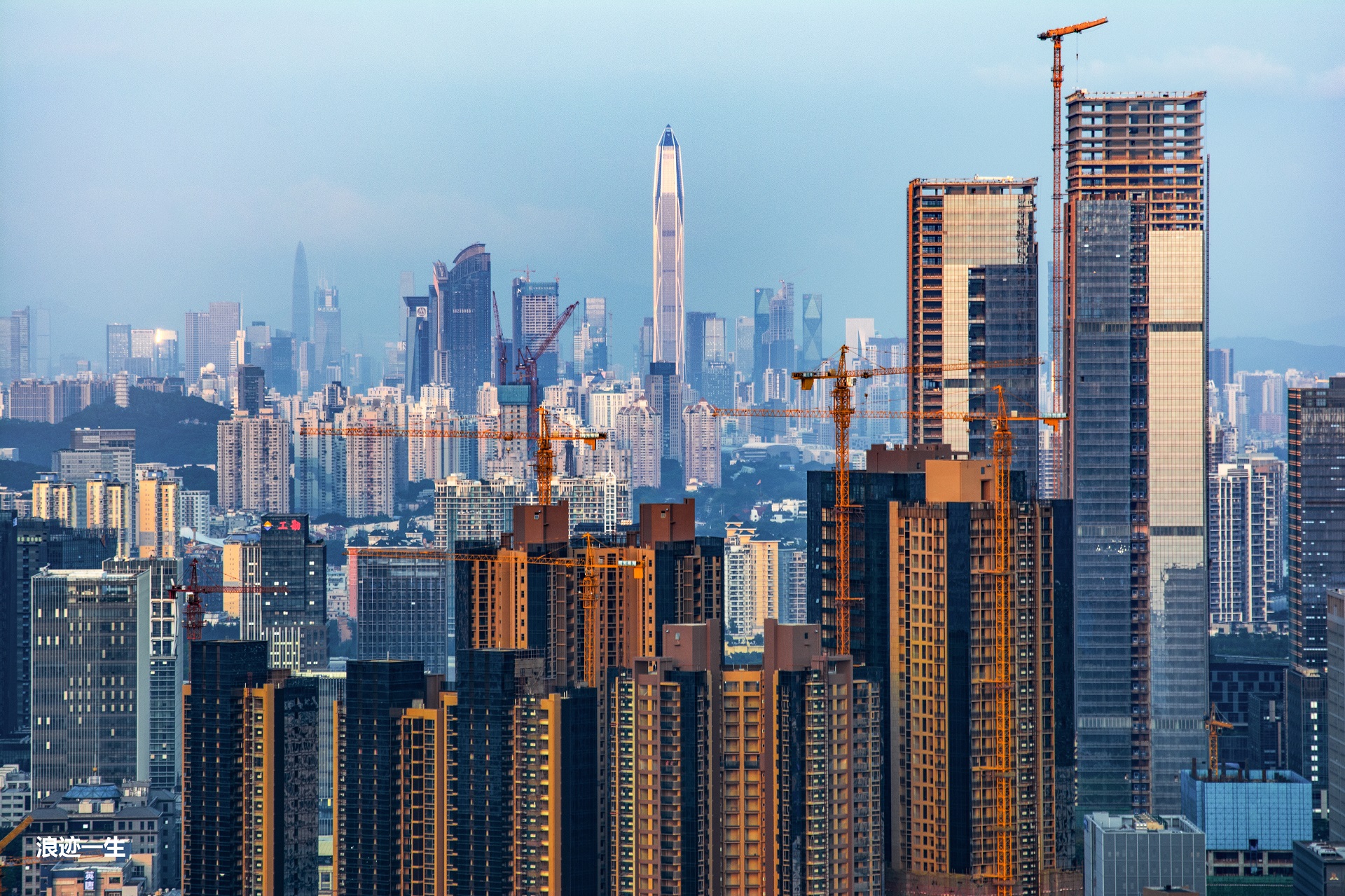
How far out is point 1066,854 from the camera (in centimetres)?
1619

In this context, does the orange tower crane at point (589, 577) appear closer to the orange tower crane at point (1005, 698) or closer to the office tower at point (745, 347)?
the orange tower crane at point (1005, 698)

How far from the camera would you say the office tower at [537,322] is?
1292 inches

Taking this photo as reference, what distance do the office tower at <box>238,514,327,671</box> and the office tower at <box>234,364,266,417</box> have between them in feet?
12.0

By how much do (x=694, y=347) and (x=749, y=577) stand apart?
8.29 meters

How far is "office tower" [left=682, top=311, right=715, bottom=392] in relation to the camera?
3109 cm

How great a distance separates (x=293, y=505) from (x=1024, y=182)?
1593 cm

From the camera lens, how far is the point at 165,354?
3322cm

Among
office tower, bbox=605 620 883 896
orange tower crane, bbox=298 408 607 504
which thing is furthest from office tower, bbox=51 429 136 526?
office tower, bbox=605 620 883 896

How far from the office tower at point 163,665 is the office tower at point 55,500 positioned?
5.92 ft

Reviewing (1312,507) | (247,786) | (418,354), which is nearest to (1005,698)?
(247,786)

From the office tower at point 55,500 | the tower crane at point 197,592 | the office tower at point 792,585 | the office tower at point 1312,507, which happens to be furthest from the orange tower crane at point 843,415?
the office tower at point 55,500

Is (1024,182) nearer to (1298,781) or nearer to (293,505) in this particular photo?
(1298,781)

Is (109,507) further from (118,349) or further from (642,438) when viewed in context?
(642,438)

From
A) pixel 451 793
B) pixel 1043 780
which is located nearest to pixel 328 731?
pixel 451 793
